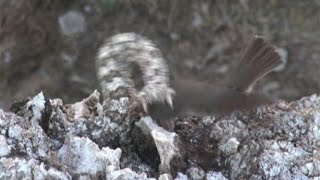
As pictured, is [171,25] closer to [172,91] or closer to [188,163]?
[172,91]

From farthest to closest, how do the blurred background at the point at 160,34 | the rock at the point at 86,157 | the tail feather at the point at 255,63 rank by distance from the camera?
the blurred background at the point at 160,34 → the tail feather at the point at 255,63 → the rock at the point at 86,157

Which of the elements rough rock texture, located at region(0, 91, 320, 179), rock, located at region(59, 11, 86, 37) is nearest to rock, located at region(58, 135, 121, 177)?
rough rock texture, located at region(0, 91, 320, 179)

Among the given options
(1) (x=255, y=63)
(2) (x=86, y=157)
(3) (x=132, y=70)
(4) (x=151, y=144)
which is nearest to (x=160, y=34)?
(1) (x=255, y=63)

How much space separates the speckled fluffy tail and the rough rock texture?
0.16 ft

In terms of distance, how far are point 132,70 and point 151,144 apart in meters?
0.17

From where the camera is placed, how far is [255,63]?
4.31ft

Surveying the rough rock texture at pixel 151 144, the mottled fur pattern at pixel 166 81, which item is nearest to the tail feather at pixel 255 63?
the mottled fur pattern at pixel 166 81

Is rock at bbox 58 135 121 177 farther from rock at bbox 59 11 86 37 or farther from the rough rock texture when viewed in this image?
rock at bbox 59 11 86 37

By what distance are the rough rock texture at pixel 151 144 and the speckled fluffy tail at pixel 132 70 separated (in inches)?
2.0

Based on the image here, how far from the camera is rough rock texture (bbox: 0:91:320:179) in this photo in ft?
3.14

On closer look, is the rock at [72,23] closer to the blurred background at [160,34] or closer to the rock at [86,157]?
the blurred background at [160,34]

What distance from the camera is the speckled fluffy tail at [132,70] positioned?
118 centimetres

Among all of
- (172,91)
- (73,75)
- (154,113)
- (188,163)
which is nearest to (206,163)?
(188,163)

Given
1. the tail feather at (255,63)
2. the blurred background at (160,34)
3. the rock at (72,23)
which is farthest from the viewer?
the rock at (72,23)
